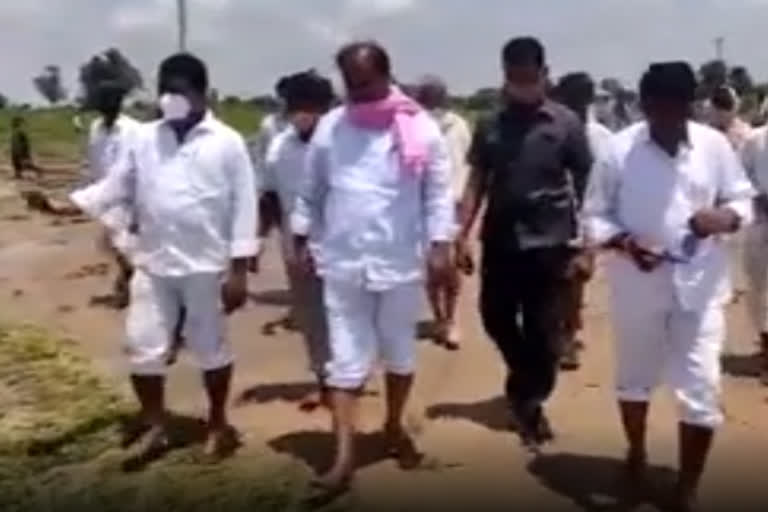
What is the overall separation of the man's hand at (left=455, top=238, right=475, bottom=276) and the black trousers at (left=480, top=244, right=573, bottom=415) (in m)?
0.11

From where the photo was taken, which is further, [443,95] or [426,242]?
[443,95]

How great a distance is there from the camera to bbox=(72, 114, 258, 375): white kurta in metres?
8.34

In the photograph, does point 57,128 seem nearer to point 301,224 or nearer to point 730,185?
point 301,224

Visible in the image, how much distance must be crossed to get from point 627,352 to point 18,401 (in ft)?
10.7

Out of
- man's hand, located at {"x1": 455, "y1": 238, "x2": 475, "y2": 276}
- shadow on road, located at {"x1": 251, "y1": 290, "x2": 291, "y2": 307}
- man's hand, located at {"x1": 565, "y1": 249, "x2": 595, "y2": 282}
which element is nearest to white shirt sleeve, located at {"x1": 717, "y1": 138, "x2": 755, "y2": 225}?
man's hand, located at {"x1": 565, "y1": 249, "x2": 595, "y2": 282}

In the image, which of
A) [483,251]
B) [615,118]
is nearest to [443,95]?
[483,251]

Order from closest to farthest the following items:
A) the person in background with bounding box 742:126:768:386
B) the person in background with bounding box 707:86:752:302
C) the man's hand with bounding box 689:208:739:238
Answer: the man's hand with bounding box 689:208:739:238 → the person in background with bounding box 742:126:768:386 → the person in background with bounding box 707:86:752:302

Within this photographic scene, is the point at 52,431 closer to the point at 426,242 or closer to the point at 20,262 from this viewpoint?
the point at 426,242

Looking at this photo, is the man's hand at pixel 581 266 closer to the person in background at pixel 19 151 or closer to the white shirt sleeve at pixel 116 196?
the white shirt sleeve at pixel 116 196

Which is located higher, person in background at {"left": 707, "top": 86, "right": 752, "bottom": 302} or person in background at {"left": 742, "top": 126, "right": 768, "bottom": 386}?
person in background at {"left": 707, "top": 86, "right": 752, "bottom": 302}

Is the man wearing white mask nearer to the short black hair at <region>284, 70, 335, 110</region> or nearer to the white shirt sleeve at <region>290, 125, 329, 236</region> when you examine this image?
the white shirt sleeve at <region>290, 125, 329, 236</region>

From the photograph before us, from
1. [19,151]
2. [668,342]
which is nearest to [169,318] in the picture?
[668,342]

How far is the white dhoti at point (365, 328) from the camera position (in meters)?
8.02

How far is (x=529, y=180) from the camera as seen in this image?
28.6 feet
